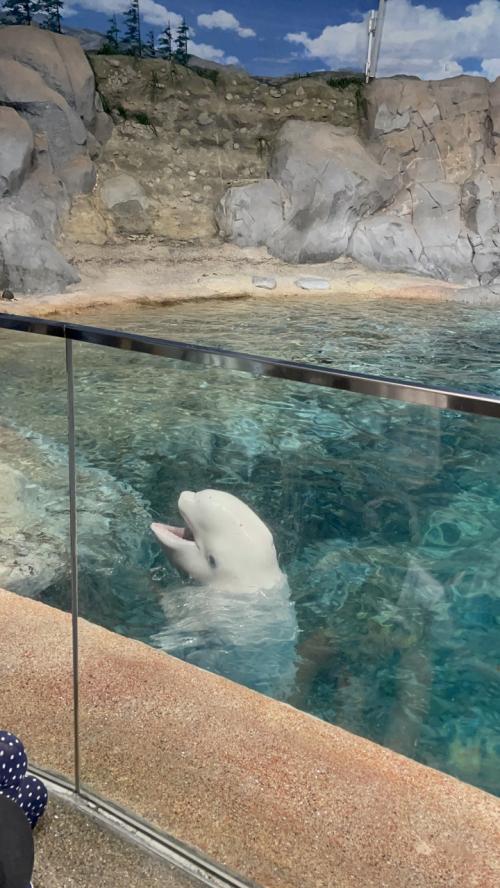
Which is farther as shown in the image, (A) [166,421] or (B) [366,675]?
(A) [166,421]

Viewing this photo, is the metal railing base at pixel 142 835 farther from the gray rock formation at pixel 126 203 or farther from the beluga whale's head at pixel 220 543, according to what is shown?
the gray rock formation at pixel 126 203

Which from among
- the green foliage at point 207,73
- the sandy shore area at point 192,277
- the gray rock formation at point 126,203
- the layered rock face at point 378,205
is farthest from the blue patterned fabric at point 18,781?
the green foliage at point 207,73

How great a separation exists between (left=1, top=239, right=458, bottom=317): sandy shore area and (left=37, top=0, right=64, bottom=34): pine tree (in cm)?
452

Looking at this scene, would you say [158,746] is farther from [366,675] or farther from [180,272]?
[180,272]

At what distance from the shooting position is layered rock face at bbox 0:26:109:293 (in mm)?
8219

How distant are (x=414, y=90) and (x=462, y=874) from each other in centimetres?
1296

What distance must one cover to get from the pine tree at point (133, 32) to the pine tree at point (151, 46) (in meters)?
0.14

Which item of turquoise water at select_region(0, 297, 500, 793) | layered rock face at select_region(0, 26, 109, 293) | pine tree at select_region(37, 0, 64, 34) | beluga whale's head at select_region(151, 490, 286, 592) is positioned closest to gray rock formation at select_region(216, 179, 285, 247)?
layered rock face at select_region(0, 26, 109, 293)

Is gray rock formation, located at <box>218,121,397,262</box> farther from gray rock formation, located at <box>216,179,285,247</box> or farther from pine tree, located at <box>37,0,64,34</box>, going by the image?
pine tree, located at <box>37,0,64,34</box>

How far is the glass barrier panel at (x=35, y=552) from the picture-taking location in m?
1.41

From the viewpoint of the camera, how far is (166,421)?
2.82 metres

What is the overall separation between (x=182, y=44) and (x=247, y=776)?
44.7 ft

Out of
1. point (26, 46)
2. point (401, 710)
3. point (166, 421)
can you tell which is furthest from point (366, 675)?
point (26, 46)

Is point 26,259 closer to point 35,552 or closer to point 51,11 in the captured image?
point 51,11
